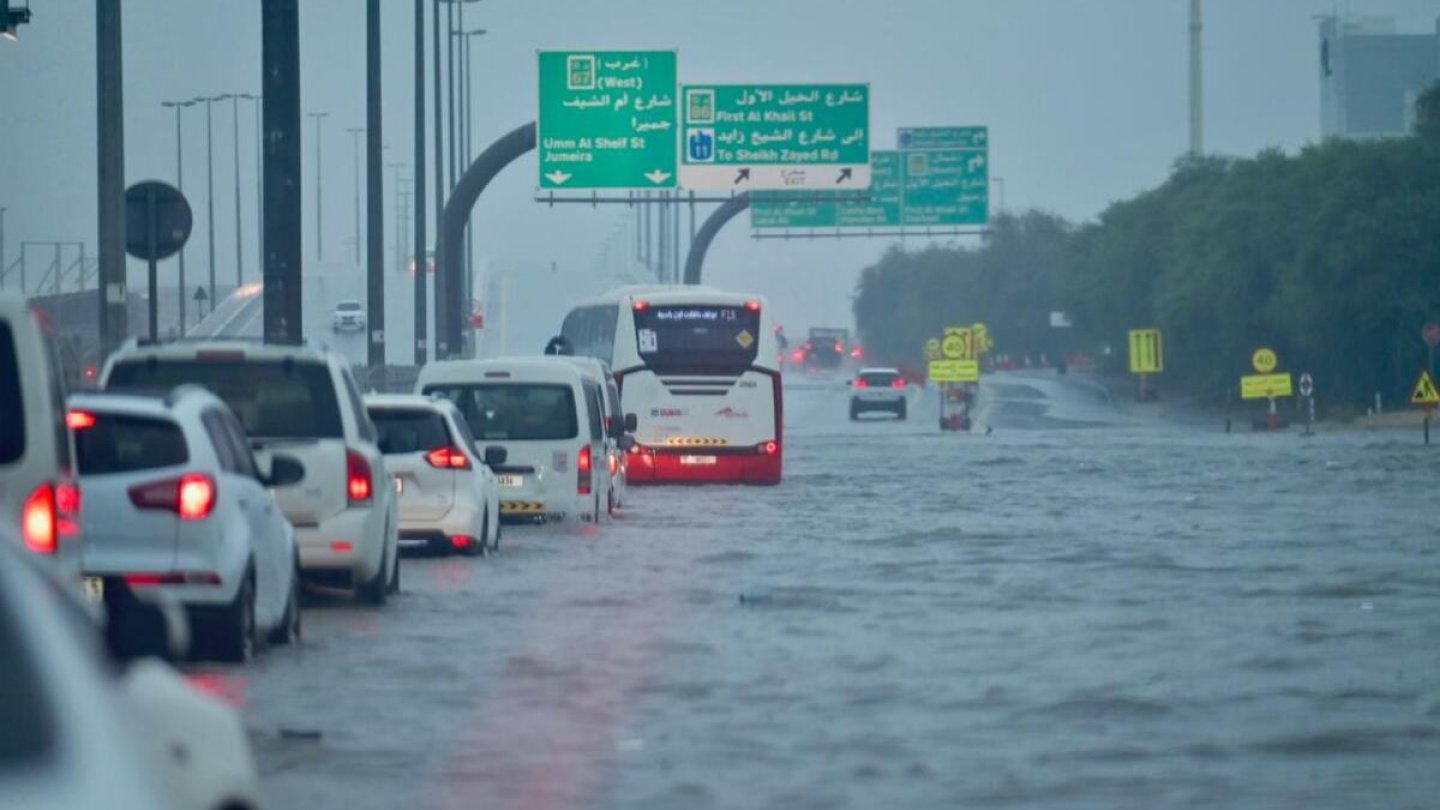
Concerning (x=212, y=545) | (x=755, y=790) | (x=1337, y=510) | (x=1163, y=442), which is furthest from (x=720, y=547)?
(x=1163, y=442)

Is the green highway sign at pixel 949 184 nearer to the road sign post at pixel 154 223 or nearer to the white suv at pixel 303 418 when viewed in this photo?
the road sign post at pixel 154 223

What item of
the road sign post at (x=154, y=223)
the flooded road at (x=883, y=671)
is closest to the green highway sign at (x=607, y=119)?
the flooded road at (x=883, y=671)

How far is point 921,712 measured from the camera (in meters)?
12.0

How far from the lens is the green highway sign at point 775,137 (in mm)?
48375

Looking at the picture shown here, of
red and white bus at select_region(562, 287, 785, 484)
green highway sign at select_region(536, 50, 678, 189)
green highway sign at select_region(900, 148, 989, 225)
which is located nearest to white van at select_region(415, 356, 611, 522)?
red and white bus at select_region(562, 287, 785, 484)

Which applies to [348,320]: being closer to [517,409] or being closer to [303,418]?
[517,409]

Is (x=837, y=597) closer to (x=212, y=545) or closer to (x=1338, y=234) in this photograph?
(x=212, y=545)

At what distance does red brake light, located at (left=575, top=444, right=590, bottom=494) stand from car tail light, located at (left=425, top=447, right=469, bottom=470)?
506 centimetres

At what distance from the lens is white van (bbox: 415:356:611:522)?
2664 cm

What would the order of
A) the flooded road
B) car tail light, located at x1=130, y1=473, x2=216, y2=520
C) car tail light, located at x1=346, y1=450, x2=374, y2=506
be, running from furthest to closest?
car tail light, located at x1=346, y1=450, x2=374, y2=506 < car tail light, located at x1=130, y1=473, x2=216, y2=520 < the flooded road

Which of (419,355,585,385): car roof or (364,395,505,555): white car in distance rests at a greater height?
(419,355,585,385): car roof

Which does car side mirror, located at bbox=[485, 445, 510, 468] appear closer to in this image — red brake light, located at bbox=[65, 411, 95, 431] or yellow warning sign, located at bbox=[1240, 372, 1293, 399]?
red brake light, located at bbox=[65, 411, 95, 431]

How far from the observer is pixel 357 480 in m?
16.5

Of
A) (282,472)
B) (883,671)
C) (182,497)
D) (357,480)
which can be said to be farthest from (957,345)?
(182,497)
